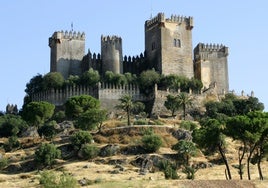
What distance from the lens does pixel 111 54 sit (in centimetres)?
10288

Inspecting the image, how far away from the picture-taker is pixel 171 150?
76625mm

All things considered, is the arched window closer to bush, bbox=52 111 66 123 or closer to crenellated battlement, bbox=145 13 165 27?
crenellated battlement, bbox=145 13 165 27

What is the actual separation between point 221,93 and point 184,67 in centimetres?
667

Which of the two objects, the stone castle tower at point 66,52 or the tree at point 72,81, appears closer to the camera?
the tree at point 72,81

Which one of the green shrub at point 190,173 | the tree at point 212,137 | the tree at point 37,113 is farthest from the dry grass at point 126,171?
the tree at point 37,113

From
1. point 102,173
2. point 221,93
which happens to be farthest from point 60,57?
point 102,173

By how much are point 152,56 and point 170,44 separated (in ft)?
10.7

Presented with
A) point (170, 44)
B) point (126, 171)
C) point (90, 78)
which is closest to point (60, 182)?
point (126, 171)

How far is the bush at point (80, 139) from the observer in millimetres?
75625

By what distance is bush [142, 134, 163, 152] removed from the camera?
74.6 m

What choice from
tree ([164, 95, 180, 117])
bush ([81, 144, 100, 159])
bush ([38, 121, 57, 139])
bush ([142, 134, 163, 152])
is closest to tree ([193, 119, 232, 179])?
bush ([142, 134, 163, 152])

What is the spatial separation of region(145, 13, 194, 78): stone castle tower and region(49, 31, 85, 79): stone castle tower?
10252 millimetres

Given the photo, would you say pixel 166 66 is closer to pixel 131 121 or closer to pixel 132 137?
pixel 131 121

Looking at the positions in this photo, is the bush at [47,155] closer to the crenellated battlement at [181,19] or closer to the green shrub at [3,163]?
the green shrub at [3,163]
